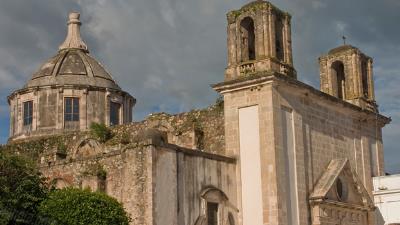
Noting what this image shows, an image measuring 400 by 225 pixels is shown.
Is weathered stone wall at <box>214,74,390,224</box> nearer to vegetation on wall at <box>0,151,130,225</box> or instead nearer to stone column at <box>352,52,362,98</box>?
stone column at <box>352,52,362,98</box>

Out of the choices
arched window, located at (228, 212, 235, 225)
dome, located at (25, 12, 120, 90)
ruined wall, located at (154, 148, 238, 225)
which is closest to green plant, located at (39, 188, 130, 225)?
ruined wall, located at (154, 148, 238, 225)

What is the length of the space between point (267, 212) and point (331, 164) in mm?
4468

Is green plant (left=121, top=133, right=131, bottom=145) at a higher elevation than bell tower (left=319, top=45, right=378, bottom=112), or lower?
lower

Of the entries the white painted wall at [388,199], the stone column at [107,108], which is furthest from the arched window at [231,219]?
the stone column at [107,108]

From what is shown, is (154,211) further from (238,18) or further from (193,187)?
(238,18)

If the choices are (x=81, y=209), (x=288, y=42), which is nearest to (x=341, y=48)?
(x=288, y=42)

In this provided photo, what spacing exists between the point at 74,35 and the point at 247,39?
12097 millimetres

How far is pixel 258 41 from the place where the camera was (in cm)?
2444

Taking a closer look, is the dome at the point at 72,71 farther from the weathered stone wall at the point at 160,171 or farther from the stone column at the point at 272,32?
the stone column at the point at 272,32

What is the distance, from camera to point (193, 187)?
21.9 meters

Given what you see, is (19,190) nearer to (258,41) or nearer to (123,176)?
(123,176)

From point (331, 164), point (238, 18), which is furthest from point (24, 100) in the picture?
point (331, 164)

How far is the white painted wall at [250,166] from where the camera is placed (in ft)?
75.8

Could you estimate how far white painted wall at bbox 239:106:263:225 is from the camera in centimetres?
2311
